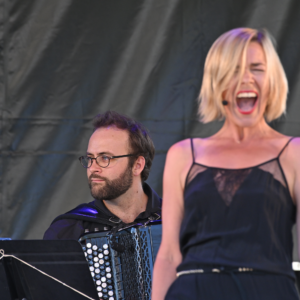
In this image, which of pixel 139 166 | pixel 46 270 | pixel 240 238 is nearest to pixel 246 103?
pixel 240 238

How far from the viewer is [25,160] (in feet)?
11.6

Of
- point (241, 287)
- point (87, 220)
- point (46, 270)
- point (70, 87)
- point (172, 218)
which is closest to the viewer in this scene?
point (241, 287)

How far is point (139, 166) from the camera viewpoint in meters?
3.08

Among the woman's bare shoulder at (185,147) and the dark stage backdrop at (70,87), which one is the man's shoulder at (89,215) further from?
the woman's bare shoulder at (185,147)

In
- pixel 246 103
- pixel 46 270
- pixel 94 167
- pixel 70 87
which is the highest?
pixel 70 87

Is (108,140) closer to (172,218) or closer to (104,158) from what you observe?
(104,158)

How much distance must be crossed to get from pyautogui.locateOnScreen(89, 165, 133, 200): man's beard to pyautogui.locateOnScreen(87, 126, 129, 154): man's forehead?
0.50 ft

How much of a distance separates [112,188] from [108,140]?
28cm

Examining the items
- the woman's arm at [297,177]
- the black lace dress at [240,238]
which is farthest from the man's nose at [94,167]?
the woman's arm at [297,177]

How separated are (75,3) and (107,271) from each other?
1.89 meters

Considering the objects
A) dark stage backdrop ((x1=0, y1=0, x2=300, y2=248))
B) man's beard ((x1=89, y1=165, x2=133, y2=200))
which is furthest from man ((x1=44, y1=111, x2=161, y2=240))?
dark stage backdrop ((x1=0, y1=0, x2=300, y2=248))

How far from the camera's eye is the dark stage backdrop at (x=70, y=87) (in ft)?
11.5

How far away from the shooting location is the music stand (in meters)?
2.18

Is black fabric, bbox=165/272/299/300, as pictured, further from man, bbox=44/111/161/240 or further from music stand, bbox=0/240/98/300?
man, bbox=44/111/161/240
